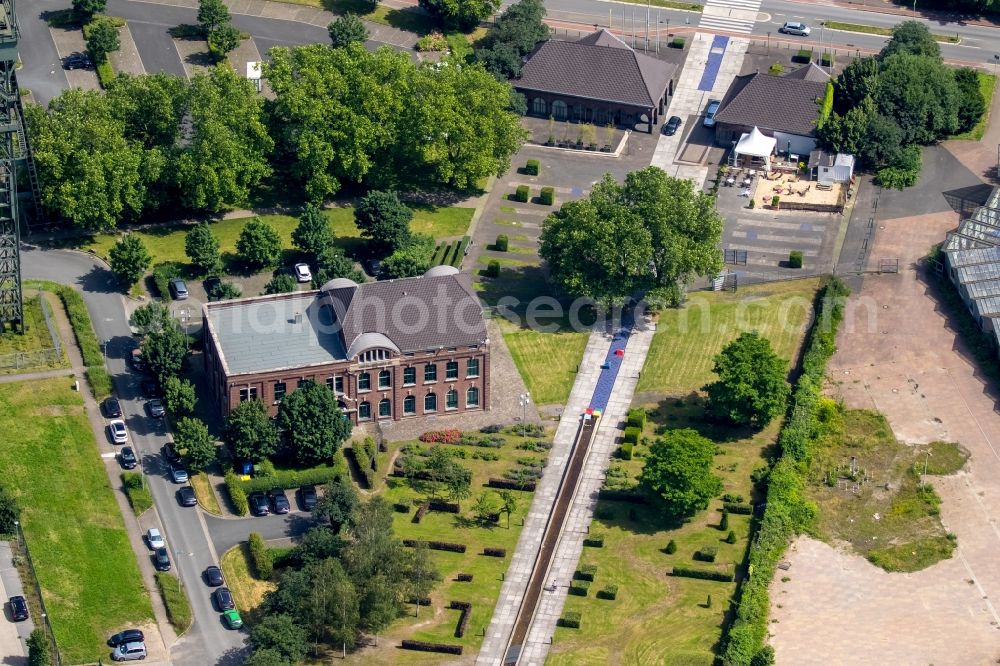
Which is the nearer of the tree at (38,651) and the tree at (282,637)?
the tree at (38,651)

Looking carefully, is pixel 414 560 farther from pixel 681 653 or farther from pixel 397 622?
pixel 681 653

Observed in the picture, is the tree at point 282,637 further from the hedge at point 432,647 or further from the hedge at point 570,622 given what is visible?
the hedge at point 570,622

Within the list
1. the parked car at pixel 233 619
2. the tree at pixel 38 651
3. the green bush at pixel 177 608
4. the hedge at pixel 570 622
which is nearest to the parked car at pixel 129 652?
the green bush at pixel 177 608

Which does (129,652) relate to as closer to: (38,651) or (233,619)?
(38,651)

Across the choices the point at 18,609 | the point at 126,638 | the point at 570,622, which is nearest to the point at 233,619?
the point at 126,638

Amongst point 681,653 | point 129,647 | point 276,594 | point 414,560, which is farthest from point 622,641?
point 129,647
